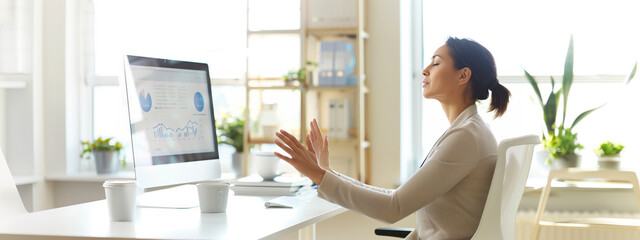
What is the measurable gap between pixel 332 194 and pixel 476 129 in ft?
1.37

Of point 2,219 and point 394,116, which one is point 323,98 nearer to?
point 394,116

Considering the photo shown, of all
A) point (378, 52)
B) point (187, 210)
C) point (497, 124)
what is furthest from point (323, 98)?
point (187, 210)

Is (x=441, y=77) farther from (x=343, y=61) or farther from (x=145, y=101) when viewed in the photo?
(x=343, y=61)

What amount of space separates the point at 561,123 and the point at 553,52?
18.5 inches

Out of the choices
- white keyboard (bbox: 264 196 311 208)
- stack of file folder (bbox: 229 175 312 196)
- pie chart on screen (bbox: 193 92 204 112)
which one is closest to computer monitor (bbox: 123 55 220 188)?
pie chart on screen (bbox: 193 92 204 112)

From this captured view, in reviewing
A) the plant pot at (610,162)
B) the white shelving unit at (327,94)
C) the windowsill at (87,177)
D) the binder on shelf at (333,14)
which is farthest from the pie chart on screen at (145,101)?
the plant pot at (610,162)

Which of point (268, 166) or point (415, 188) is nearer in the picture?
point (415, 188)

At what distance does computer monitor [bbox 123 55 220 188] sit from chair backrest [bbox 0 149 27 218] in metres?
0.41

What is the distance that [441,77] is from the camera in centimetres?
208

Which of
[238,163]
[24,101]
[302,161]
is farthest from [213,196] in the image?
[24,101]

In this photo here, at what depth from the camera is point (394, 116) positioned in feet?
13.4

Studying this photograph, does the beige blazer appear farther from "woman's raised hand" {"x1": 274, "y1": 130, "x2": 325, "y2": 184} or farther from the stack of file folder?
the stack of file folder

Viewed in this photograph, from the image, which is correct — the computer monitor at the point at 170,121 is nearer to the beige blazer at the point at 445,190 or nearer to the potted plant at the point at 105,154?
the beige blazer at the point at 445,190

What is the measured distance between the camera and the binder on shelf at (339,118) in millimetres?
3971
